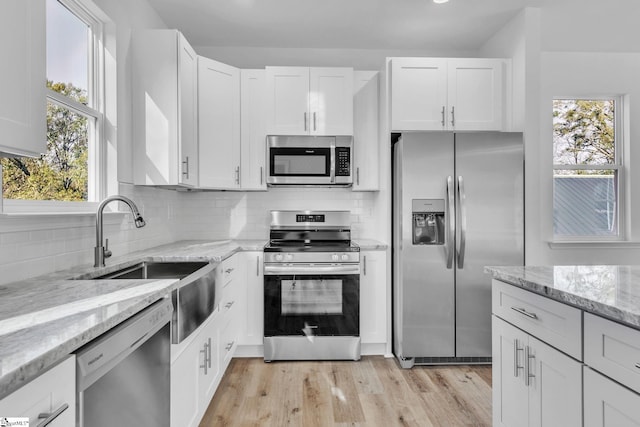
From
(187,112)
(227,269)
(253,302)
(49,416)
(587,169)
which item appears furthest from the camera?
(587,169)

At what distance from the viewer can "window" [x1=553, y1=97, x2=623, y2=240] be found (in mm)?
3689

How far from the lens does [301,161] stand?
331cm

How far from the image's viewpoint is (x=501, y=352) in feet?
5.79

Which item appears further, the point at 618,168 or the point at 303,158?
the point at 618,168

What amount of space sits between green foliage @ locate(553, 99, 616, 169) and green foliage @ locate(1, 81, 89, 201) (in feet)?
13.2

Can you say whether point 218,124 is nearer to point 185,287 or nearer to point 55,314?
point 185,287

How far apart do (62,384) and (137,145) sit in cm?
205

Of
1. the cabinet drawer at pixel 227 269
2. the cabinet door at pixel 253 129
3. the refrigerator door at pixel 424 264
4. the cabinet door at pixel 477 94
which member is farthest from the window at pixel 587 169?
the cabinet drawer at pixel 227 269

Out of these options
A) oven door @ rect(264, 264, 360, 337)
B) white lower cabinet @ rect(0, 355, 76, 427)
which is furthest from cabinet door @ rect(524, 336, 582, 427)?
oven door @ rect(264, 264, 360, 337)

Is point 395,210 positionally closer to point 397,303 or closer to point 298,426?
point 397,303

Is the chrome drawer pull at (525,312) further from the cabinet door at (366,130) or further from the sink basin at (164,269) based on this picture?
the cabinet door at (366,130)

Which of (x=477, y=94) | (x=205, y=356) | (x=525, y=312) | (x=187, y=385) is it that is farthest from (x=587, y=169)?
(x=187, y=385)

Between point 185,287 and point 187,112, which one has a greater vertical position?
point 187,112

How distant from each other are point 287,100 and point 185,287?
6.62 ft
